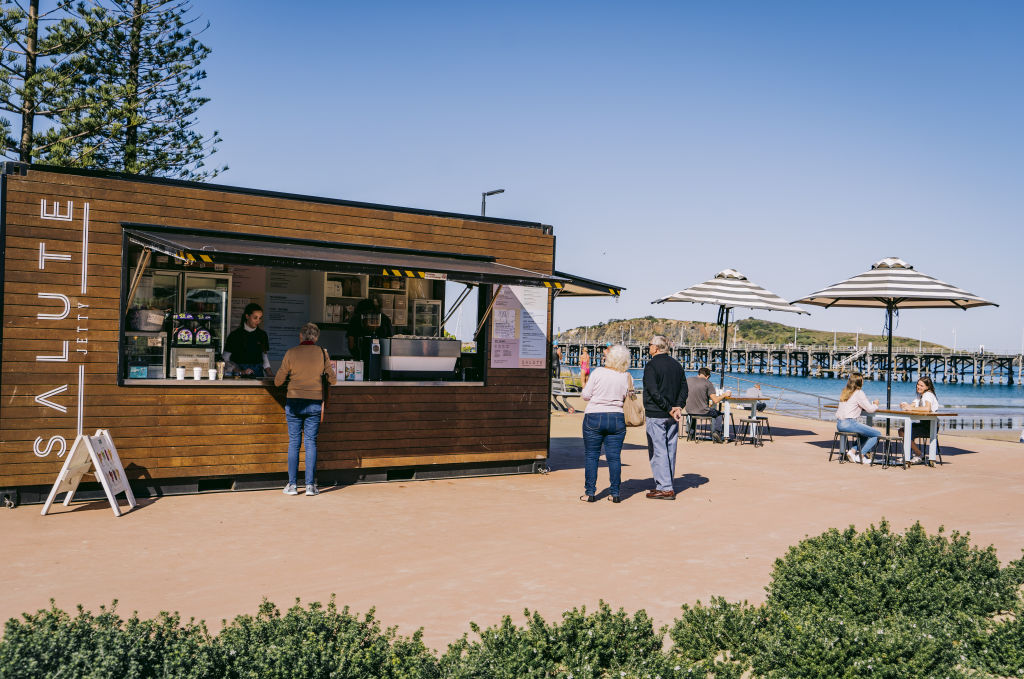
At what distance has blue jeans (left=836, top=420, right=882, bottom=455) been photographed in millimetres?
12070

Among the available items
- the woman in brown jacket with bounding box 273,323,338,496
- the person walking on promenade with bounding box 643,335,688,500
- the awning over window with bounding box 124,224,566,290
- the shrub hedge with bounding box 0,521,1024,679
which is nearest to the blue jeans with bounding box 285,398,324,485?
the woman in brown jacket with bounding box 273,323,338,496

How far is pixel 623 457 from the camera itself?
12609 mm

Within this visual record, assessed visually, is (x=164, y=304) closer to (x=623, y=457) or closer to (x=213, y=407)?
(x=213, y=407)

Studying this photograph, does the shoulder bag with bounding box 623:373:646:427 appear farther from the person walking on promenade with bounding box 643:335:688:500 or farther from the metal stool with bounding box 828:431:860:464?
the metal stool with bounding box 828:431:860:464

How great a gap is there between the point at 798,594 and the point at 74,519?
581cm

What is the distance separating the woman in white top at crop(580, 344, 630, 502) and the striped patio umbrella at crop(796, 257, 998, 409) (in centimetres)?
582

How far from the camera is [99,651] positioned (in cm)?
336

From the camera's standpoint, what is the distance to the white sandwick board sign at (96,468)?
7.11 m

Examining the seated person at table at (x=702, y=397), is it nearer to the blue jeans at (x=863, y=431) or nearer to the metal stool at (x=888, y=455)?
the blue jeans at (x=863, y=431)

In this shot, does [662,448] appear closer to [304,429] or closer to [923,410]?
[304,429]

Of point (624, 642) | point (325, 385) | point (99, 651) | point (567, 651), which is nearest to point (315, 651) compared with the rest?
point (99, 651)

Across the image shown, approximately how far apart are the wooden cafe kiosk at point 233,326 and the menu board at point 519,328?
0.06ft

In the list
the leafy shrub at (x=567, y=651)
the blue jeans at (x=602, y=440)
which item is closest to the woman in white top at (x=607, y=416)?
the blue jeans at (x=602, y=440)

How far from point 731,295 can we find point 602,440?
7127mm
